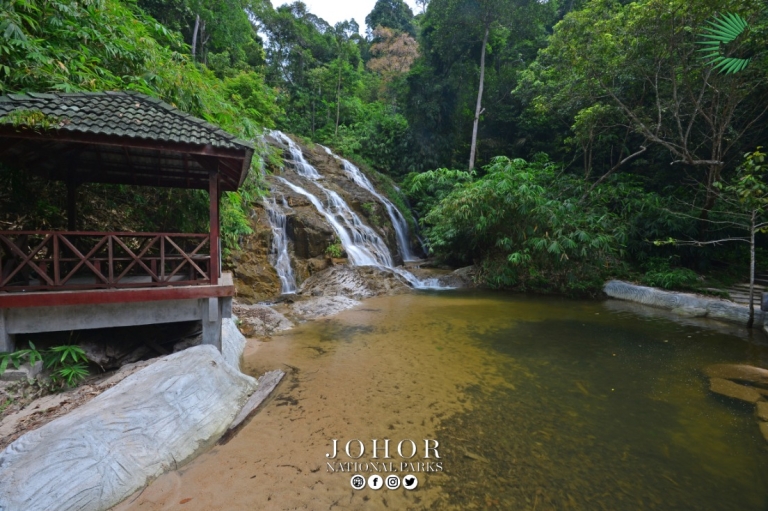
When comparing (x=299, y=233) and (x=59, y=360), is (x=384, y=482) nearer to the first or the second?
(x=59, y=360)

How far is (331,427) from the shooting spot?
158 inches

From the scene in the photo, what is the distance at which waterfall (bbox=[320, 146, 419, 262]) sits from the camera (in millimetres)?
17656

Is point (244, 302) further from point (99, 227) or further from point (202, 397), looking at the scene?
point (202, 397)

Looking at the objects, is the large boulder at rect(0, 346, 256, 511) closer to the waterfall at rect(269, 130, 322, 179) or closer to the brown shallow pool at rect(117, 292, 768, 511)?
the brown shallow pool at rect(117, 292, 768, 511)

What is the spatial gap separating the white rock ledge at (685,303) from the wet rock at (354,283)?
727 centimetres

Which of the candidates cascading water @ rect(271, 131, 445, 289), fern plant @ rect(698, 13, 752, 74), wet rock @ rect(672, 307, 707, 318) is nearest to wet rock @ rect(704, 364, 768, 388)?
wet rock @ rect(672, 307, 707, 318)

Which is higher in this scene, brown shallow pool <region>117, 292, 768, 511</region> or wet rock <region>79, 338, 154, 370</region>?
wet rock <region>79, 338, 154, 370</region>

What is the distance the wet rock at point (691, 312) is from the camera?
370 inches

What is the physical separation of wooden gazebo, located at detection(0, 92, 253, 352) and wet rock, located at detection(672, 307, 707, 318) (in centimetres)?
1158

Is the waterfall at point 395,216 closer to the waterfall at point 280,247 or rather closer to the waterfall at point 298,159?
the waterfall at point 298,159

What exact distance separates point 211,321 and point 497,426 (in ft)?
13.9

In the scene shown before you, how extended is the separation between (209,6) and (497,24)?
57.3 ft

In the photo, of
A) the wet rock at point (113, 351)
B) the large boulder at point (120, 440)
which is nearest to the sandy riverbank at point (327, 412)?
the large boulder at point (120, 440)

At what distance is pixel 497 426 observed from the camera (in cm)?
410
